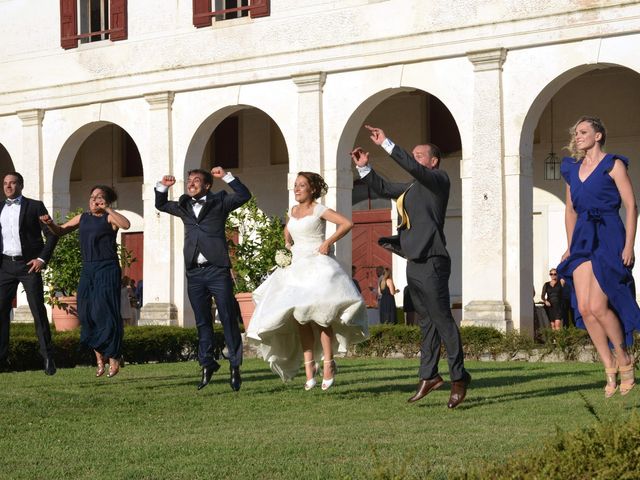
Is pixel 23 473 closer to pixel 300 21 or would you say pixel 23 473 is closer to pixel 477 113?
pixel 477 113

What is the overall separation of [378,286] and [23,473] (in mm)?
20113

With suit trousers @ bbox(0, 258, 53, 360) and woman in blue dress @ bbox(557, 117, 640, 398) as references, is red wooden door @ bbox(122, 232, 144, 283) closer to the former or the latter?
suit trousers @ bbox(0, 258, 53, 360)

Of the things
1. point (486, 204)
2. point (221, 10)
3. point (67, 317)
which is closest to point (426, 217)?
point (486, 204)

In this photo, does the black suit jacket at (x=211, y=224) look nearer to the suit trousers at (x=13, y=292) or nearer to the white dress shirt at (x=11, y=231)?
the suit trousers at (x=13, y=292)

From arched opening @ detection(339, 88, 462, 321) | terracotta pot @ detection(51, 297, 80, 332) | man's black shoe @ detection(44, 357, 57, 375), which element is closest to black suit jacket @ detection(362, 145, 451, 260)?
man's black shoe @ detection(44, 357, 57, 375)

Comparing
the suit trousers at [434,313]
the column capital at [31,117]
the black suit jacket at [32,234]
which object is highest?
the column capital at [31,117]

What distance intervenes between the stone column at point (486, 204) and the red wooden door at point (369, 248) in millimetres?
6108

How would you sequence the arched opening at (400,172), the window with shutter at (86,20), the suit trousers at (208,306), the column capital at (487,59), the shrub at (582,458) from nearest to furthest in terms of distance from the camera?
1. the shrub at (582,458)
2. the suit trousers at (208,306)
3. the column capital at (487,59)
4. the window with shutter at (86,20)
5. the arched opening at (400,172)

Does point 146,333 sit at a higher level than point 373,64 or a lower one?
lower

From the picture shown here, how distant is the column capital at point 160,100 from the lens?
25.2 m

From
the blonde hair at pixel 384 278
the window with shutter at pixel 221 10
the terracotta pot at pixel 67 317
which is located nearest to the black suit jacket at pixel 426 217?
the terracotta pot at pixel 67 317

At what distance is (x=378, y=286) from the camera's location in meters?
26.5

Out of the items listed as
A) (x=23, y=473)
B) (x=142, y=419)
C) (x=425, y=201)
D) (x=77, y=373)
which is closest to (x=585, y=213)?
(x=425, y=201)

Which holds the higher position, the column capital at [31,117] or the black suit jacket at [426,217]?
the column capital at [31,117]
